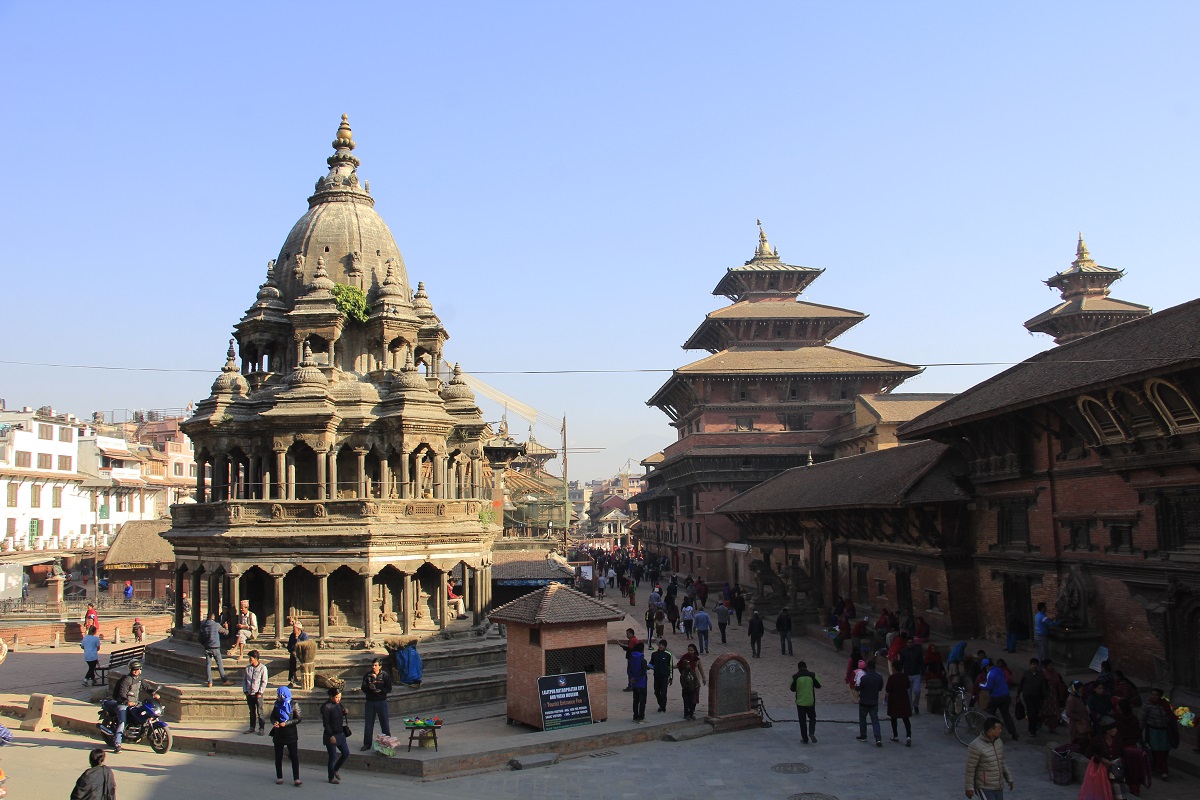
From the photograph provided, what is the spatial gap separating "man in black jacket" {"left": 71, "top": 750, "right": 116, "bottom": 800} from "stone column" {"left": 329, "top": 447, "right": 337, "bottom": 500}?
14.0 metres

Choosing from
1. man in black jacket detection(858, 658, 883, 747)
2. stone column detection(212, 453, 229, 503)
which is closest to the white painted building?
stone column detection(212, 453, 229, 503)

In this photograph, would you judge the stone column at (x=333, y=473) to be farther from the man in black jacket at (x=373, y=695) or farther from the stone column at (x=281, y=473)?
the man in black jacket at (x=373, y=695)

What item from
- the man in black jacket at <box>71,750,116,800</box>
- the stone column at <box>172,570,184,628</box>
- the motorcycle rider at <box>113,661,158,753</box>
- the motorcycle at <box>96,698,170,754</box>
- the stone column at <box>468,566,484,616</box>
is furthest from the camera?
the stone column at <box>172,570,184,628</box>

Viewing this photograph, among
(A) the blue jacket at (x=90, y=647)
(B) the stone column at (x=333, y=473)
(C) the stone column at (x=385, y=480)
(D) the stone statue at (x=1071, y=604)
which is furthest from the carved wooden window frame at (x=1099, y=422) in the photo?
(A) the blue jacket at (x=90, y=647)

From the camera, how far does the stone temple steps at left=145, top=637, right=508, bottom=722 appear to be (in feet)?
64.0

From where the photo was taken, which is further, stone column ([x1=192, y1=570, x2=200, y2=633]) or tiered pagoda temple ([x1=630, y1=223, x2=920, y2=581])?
Result: tiered pagoda temple ([x1=630, y1=223, x2=920, y2=581])

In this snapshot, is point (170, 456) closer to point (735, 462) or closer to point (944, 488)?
point (735, 462)

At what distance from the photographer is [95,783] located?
1048cm

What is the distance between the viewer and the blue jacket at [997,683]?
51.9 ft

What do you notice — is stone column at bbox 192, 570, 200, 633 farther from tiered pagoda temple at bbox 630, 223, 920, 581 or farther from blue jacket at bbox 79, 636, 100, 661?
tiered pagoda temple at bbox 630, 223, 920, 581

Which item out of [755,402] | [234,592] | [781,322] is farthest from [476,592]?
[781,322]

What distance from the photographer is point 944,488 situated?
2441 cm

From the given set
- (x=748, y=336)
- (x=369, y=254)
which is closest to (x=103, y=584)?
(x=369, y=254)

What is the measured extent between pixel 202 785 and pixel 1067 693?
14.5m
